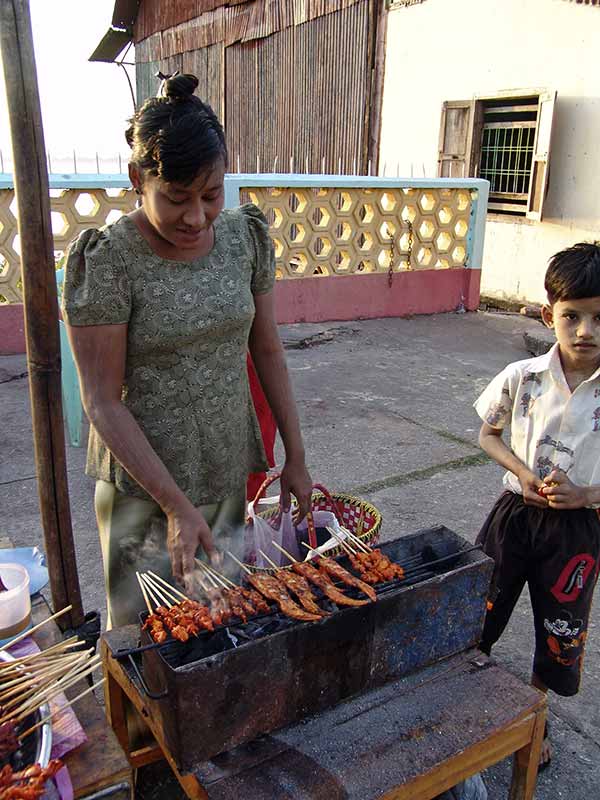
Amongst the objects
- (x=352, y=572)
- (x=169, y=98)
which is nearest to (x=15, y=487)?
(x=352, y=572)

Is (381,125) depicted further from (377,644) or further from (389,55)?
(377,644)

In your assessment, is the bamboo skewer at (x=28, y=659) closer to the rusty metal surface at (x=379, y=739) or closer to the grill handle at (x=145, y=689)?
the grill handle at (x=145, y=689)

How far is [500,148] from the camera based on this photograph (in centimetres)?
1035

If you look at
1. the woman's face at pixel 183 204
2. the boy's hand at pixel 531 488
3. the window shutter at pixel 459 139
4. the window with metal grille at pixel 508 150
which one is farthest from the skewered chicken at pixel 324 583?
the window shutter at pixel 459 139

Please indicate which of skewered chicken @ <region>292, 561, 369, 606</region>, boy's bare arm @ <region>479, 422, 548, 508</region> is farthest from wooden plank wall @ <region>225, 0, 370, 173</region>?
skewered chicken @ <region>292, 561, 369, 606</region>

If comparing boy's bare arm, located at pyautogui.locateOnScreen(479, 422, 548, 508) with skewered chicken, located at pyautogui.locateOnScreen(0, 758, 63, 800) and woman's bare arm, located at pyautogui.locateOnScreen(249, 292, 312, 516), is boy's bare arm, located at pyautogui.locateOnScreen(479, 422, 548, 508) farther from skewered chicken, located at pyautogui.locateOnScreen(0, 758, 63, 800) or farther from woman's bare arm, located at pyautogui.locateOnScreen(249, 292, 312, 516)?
skewered chicken, located at pyautogui.locateOnScreen(0, 758, 63, 800)

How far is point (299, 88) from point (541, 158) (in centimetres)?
558

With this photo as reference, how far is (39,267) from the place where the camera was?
2.10 m

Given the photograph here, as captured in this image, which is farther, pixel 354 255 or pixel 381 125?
pixel 381 125

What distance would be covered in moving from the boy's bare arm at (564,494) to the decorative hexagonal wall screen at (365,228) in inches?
241

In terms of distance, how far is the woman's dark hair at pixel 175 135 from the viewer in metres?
1.89

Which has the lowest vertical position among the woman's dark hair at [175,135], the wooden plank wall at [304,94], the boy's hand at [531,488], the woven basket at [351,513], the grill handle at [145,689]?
the woven basket at [351,513]

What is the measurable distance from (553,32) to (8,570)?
9496 millimetres

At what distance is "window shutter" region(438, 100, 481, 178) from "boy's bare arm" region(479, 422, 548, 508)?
8.60 meters
